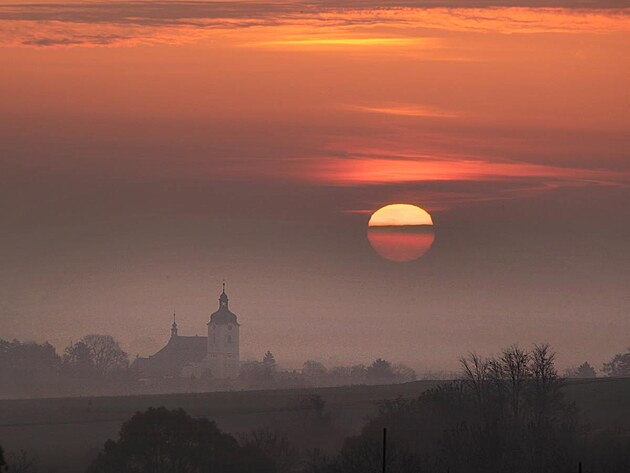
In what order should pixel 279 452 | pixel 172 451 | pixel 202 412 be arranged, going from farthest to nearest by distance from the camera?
pixel 202 412 < pixel 279 452 < pixel 172 451

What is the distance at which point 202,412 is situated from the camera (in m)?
143

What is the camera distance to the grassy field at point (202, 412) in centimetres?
11694

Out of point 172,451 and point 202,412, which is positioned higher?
point 202,412

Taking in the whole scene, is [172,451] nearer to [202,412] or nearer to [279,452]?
[279,452]

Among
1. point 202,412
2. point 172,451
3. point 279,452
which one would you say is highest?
point 202,412

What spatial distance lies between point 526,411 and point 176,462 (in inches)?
1340

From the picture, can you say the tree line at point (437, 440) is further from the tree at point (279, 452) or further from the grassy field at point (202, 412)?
the grassy field at point (202, 412)

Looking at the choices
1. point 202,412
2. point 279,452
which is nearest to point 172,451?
point 279,452

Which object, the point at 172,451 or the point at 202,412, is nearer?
the point at 172,451

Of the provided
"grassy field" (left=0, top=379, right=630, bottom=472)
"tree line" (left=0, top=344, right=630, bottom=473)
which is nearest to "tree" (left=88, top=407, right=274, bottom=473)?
"tree line" (left=0, top=344, right=630, bottom=473)

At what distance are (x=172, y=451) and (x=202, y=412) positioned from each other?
2157 inches

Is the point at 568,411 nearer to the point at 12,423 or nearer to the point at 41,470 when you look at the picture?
the point at 41,470

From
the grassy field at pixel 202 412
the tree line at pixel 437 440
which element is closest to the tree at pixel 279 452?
the tree line at pixel 437 440

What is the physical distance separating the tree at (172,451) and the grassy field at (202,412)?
855 cm
